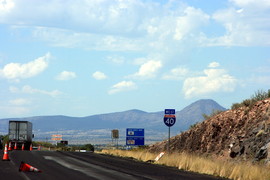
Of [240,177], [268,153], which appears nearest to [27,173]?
[240,177]

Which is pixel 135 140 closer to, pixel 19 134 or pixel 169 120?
pixel 169 120

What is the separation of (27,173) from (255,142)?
1400cm

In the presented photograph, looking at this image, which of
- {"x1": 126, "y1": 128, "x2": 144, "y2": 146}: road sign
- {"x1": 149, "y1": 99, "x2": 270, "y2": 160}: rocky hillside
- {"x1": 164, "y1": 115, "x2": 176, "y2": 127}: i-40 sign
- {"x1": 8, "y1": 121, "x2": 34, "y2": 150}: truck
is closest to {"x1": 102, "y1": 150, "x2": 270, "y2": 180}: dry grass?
{"x1": 164, "y1": 115, "x2": 176, "y2": 127}: i-40 sign

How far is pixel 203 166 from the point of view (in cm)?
2578

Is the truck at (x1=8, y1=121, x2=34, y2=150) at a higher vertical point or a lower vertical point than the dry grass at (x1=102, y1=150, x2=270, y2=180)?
higher

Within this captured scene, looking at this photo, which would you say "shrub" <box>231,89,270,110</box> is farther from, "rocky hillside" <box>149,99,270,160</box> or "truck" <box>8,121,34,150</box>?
"truck" <box>8,121,34,150</box>

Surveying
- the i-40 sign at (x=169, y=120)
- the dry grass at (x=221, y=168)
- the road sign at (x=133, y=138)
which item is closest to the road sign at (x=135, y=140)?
the road sign at (x=133, y=138)

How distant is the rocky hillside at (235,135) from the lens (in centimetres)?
2953

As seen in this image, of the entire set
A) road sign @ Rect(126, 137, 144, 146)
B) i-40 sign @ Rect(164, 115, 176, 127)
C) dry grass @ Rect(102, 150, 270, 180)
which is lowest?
dry grass @ Rect(102, 150, 270, 180)

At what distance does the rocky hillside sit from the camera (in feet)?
96.9

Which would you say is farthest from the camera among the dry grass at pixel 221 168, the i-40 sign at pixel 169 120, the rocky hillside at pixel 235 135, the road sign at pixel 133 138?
the road sign at pixel 133 138

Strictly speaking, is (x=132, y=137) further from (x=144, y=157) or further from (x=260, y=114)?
(x=260, y=114)

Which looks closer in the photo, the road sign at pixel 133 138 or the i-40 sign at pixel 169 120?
the i-40 sign at pixel 169 120

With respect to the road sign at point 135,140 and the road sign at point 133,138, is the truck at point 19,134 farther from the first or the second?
the road sign at point 135,140
